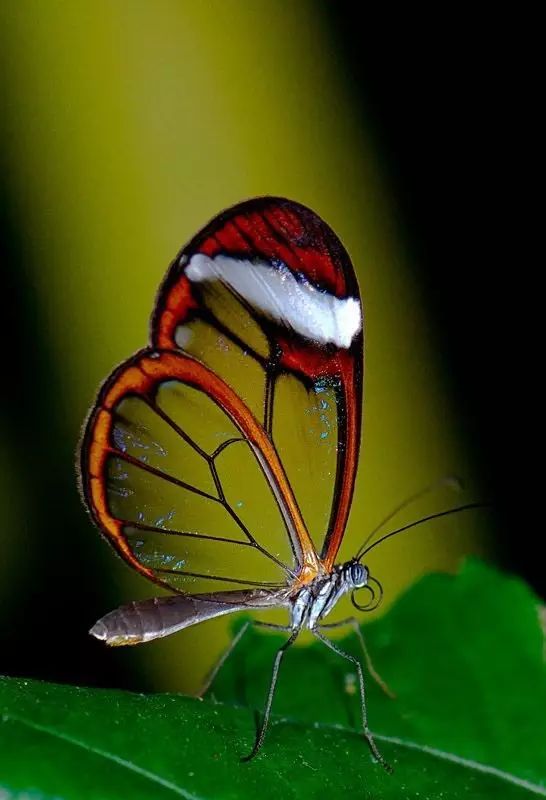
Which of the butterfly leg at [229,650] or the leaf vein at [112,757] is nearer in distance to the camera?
the leaf vein at [112,757]

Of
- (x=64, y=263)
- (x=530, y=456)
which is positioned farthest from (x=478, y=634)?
(x=64, y=263)

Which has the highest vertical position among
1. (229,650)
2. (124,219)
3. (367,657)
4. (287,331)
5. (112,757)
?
(124,219)

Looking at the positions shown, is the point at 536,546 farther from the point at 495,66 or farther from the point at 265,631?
the point at 495,66

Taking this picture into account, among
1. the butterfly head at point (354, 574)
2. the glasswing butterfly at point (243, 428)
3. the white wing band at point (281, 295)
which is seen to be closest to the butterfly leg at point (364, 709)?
the glasswing butterfly at point (243, 428)

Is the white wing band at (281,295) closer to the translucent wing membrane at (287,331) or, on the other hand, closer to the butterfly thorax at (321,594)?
the translucent wing membrane at (287,331)

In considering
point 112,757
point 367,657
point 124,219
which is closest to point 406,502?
point 367,657

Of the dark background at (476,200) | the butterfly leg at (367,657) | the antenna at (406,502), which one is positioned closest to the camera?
the butterfly leg at (367,657)

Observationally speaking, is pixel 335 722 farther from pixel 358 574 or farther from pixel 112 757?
pixel 112 757
